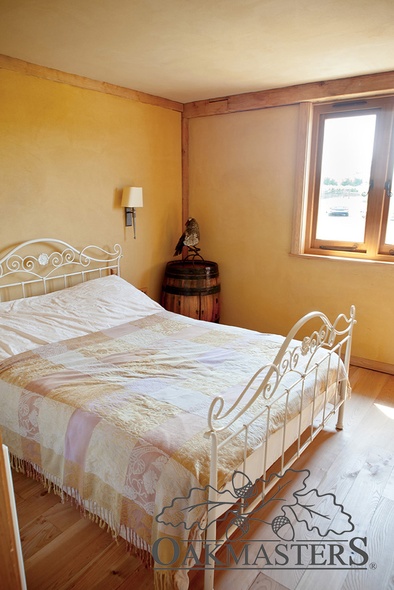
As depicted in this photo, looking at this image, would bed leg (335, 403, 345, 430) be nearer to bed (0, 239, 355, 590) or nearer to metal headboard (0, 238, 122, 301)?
bed (0, 239, 355, 590)

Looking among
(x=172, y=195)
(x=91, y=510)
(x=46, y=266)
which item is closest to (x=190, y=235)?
(x=172, y=195)

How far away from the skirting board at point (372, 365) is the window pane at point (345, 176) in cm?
101

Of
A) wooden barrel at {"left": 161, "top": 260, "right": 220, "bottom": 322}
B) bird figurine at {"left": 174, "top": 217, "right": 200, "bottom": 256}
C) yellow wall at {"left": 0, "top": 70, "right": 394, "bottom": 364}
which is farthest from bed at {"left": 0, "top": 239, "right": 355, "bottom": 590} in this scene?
bird figurine at {"left": 174, "top": 217, "right": 200, "bottom": 256}

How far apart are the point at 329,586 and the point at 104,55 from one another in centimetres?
300

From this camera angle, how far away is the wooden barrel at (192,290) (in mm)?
3551

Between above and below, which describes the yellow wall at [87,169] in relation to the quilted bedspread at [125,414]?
above

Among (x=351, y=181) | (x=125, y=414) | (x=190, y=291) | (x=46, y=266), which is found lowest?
(x=125, y=414)

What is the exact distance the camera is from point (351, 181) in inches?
130

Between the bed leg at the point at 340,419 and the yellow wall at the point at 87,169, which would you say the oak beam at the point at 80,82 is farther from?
the bed leg at the point at 340,419

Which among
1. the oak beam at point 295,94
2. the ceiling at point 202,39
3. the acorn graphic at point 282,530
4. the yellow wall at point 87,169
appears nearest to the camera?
the acorn graphic at point 282,530

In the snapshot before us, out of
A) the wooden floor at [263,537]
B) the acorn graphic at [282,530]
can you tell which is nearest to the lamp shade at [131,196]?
the wooden floor at [263,537]

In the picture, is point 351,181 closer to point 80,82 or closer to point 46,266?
point 80,82

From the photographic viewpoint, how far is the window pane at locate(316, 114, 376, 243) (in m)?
3.21

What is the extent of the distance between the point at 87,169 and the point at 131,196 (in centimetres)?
41
